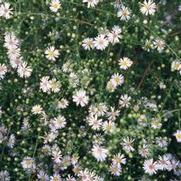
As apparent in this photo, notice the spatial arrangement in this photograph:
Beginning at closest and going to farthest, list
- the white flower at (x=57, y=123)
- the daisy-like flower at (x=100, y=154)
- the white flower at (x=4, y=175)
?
the daisy-like flower at (x=100, y=154)
the white flower at (x=57, y=123)
the white flower at (x=4, y=175)

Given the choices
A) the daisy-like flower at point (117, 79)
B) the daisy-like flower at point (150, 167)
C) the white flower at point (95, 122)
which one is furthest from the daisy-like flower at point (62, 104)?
the daisy-like flower at point (150, 167)

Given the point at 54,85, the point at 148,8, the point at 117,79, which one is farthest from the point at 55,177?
the point at 148,8

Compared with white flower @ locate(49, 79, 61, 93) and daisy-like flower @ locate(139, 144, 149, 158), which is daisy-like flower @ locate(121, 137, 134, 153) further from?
white flower @ locate(49, 79, 61, 93)

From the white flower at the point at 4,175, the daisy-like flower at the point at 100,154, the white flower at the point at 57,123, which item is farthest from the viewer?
the white flower at the point at 4,175

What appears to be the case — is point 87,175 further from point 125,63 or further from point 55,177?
point 125,63

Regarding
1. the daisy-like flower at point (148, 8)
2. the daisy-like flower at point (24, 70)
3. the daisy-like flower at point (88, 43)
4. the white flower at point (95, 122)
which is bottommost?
the white flower at point (95, 122)

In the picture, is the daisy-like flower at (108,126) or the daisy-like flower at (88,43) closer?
the daisy-like flower at (108,126)

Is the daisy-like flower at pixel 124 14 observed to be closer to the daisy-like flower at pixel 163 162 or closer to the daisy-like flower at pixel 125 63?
the daisy-like flower at pixel 125 63
